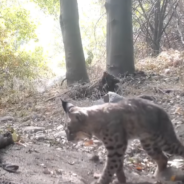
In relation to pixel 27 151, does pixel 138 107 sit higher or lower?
higher

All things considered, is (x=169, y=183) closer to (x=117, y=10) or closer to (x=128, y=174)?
(x=128, y=174)

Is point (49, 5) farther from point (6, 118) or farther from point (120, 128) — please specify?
point (120, 128)

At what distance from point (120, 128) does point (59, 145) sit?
1.92 m

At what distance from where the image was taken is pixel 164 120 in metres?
3.85

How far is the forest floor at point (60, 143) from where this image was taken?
3811 mm

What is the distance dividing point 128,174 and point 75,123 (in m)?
1.08

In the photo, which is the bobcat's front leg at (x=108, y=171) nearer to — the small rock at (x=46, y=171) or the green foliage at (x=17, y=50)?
the small rock at (x=46, y=171)

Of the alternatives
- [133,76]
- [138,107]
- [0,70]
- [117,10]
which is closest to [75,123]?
[138,107]

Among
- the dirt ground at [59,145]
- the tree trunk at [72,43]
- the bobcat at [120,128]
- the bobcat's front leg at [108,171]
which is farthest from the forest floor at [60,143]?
the tree trunk at [72,43]

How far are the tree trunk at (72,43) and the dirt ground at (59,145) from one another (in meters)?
0.95

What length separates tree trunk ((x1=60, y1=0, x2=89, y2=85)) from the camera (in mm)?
9281

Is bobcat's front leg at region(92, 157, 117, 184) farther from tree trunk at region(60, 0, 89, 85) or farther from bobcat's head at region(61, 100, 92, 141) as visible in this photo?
tree trunk at region(60, 0, 89, 85)

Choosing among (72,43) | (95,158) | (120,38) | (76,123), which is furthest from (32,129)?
(120,38)

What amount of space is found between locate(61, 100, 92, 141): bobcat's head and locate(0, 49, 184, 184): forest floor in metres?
0.52
